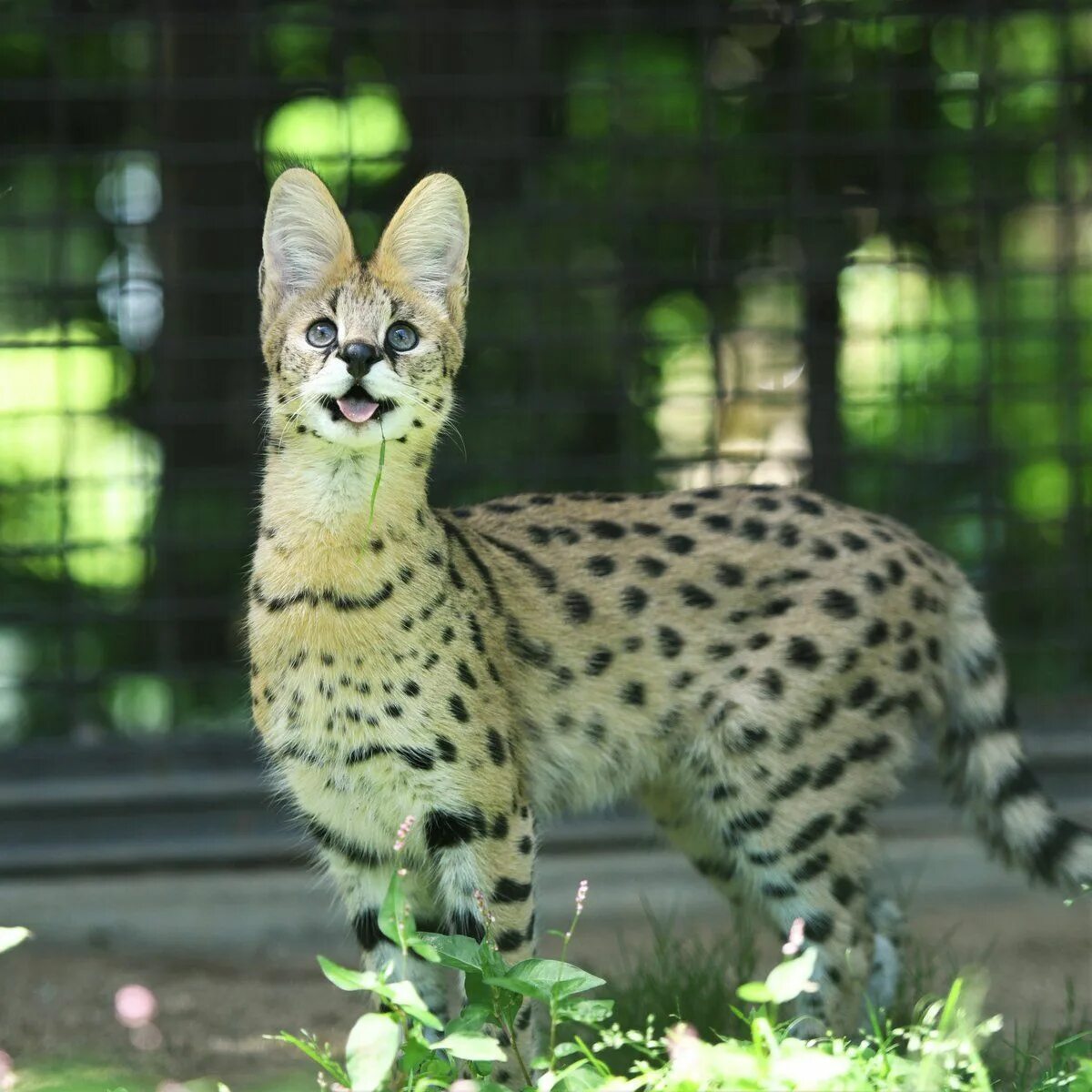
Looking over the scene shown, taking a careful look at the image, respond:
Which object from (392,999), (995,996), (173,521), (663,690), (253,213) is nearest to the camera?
(392,999)

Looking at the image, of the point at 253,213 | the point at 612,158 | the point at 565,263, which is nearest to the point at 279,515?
the point at 253,213

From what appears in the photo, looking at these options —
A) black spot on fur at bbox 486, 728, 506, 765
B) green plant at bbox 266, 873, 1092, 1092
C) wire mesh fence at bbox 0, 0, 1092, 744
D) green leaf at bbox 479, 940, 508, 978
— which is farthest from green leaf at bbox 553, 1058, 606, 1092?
wire mesh fence at bbox 0, 0, 1092, 744

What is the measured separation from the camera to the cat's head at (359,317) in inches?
145

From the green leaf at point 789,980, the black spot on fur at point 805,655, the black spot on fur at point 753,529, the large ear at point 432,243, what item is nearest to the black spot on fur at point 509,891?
the black spot on fur at point 805,655

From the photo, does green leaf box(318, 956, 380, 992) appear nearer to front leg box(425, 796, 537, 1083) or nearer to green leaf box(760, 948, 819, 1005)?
green leaf box(760, 948, 819, 1005)

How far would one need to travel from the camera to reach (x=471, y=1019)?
3270 mm

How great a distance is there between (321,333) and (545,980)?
1.50 metres

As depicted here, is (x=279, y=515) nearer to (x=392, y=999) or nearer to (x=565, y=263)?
(x=392, y=999)

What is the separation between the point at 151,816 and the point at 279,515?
2893 mm

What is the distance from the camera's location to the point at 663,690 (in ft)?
14.9

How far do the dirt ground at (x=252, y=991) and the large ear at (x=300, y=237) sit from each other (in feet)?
6.18

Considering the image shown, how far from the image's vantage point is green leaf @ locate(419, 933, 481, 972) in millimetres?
3352

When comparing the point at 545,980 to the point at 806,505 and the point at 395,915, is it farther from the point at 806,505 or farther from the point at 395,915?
the point at 806,505

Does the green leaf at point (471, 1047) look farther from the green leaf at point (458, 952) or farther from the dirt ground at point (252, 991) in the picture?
the dirt ground at point (252, 991)
